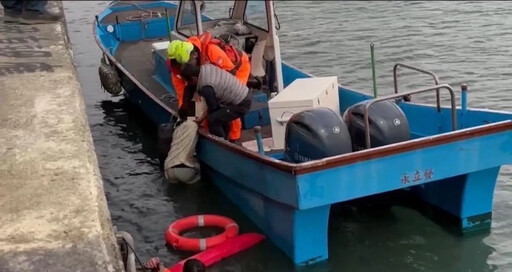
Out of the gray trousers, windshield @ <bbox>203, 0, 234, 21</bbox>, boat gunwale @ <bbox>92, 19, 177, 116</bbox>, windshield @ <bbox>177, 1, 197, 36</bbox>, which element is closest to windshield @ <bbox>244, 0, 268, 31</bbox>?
windshield @ <bbox>177, 1, 197, 36</bbox>

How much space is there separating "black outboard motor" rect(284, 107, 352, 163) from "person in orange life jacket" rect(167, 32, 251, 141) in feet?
5.34

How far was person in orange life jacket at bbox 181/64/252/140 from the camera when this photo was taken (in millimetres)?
7861

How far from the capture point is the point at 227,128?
324 inches

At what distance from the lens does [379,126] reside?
6629 mm

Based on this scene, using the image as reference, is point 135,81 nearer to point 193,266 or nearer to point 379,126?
point 379,126

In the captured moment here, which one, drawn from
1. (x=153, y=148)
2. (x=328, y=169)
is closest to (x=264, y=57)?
(x=153, y=148)

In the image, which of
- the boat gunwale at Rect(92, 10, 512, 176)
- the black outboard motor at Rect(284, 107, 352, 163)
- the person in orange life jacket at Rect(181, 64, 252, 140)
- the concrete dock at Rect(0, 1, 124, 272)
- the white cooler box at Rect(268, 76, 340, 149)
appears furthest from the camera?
the person in orange life jacket at Rect(181, 64, 252, 140)

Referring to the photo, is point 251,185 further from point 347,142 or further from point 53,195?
point 53,195

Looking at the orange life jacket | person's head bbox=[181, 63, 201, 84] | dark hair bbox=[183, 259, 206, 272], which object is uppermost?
the orange life jacket

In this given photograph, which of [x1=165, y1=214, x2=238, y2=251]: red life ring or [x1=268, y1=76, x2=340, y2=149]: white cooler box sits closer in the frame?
[x1=165, y1=214, x2=238, y2=251]: red life ring

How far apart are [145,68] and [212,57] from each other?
380 cm

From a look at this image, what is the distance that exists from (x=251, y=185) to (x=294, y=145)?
2.20 feet

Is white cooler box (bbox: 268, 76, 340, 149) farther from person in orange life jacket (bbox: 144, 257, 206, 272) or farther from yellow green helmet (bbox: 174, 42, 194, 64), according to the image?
person in orange life jacket (bbox: 144, 257, 206, 272)

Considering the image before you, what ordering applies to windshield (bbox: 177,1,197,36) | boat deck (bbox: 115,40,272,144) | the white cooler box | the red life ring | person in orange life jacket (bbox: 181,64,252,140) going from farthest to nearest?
windshield (bbox: 177,1,197,36) < boat deck (bbox: 115,40,272,144) < person in orange life jacket (bbox: 181,64,252,140) < the white cooler box < the red life ring
